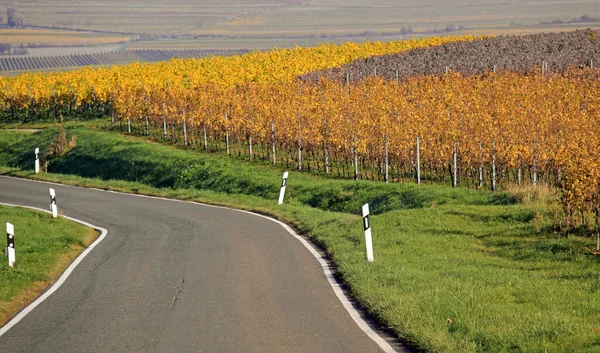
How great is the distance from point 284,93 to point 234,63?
87.1 ft

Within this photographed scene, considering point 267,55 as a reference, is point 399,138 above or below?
below

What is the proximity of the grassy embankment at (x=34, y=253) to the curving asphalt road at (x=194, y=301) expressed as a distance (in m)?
0.47

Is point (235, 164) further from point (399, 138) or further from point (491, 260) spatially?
point (491, 260)

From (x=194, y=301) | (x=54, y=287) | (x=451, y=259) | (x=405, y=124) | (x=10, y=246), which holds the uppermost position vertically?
(x=405, y=124)

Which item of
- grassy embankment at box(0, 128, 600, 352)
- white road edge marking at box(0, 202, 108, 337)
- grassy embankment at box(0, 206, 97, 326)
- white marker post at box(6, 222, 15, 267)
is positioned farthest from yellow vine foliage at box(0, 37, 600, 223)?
white marker post at box(6, 222, 15, 267)

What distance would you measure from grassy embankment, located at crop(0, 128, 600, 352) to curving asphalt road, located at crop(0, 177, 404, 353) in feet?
2.57

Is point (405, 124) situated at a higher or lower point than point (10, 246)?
higher

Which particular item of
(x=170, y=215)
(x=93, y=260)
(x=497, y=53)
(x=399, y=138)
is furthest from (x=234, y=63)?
(x=93, y=260)

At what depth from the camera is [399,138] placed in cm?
3641

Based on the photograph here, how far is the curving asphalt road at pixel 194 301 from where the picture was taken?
1102 cm

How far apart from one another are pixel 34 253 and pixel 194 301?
6512mm

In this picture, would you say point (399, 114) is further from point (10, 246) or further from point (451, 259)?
point (10, 246)

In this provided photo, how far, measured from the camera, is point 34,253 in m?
18.7

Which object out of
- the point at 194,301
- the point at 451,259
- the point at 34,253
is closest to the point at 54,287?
the point at 194,301
